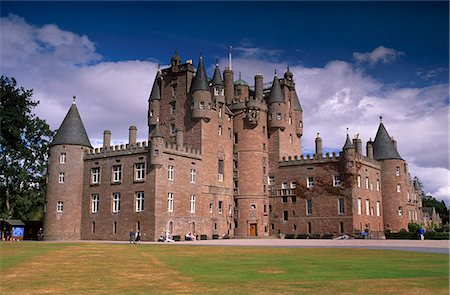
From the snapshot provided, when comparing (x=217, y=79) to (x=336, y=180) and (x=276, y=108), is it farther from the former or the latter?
(x=336, y=180)

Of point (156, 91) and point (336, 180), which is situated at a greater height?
point (156, 91)

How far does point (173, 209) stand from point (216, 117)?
14.3 metres

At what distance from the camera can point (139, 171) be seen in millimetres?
55500

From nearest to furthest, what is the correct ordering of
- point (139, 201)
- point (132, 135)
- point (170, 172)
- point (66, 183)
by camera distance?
1. point (139, 201)
2. point (170, 172)
3. point (132, 135)
4. point (66, 183)

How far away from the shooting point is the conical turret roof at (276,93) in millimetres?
69706

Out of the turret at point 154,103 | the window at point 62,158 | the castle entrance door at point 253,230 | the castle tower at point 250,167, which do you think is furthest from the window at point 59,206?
the castle entrance door at point 253,230

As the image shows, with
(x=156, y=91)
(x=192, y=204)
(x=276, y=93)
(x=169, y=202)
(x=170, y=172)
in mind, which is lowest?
(x=192, y=204)

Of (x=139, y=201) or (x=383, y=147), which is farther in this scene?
(x=383, y=147)

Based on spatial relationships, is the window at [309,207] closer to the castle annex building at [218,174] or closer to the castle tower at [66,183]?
the castle annex building at [218,174]

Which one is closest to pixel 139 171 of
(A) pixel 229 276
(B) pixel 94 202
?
(B) pixel 94 202

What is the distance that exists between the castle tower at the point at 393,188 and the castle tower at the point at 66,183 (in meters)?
40.6

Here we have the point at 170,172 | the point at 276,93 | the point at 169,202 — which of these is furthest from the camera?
the point at 276,93

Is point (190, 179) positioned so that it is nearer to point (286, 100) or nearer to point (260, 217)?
point (260, 217)

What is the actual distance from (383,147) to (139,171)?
36178 mm
